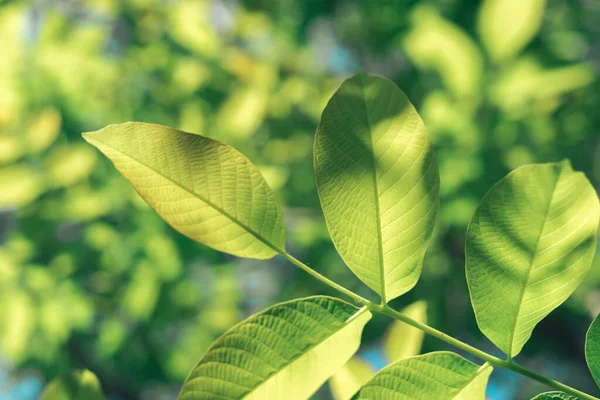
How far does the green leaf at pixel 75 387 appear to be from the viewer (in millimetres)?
539

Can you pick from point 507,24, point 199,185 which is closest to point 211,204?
point 199,185

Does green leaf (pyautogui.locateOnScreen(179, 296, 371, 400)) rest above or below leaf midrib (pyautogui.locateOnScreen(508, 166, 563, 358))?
below

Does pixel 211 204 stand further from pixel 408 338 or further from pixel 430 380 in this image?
pixel 408 338

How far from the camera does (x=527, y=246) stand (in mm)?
415

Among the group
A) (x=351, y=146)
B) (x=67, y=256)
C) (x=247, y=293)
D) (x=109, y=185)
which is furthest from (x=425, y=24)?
(x=247, y=293)

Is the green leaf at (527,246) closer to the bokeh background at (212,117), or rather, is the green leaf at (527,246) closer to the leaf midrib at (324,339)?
the leaf midrib at (324,339)

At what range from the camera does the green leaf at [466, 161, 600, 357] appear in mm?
391

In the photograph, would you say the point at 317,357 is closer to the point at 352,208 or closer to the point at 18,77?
the point at 352,208

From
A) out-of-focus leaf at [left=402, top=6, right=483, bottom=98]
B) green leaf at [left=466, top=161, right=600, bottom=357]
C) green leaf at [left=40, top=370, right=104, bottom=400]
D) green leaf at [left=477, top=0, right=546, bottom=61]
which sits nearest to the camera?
green leaf at [left=466, top=161, right=600, bottom=357]

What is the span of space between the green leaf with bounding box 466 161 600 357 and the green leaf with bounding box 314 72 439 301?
45 mm

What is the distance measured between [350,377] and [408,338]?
0.36ft

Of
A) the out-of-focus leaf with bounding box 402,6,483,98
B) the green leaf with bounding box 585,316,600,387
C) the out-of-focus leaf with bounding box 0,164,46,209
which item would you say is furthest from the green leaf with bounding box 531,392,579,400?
the out-of-focus leaf with bounding box 0,164,46,209

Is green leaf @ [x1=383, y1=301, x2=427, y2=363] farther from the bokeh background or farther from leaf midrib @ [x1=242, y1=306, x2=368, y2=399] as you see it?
the bokeh background

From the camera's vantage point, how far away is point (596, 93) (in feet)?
5.20
